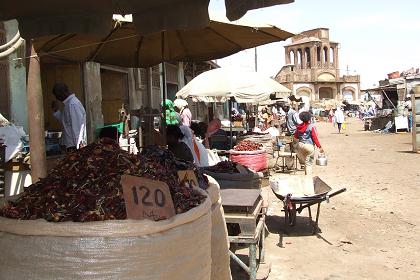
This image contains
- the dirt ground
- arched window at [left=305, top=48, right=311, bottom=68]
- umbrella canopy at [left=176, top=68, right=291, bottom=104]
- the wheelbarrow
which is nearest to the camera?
the dirt ground

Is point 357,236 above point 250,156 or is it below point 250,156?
below

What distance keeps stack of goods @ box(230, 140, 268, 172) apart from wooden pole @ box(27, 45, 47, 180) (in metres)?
5.38

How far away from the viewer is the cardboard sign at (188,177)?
9.40 feet

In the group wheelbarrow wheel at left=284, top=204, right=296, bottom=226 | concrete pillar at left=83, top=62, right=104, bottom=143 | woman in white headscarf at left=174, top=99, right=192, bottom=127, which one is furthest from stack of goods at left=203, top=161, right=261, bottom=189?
woman in white headscarf at left=174, top=99, right=192, bottom=127

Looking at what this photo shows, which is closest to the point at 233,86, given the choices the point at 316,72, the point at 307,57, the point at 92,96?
the point at 92,96

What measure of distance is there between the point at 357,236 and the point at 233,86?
3.87 metres

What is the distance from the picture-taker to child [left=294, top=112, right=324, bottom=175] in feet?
31.6

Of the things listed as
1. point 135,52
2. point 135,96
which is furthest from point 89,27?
point 135,96

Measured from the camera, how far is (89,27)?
3.17m

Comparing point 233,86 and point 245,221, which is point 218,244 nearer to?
point 245,221

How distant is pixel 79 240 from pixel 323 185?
4498 mm

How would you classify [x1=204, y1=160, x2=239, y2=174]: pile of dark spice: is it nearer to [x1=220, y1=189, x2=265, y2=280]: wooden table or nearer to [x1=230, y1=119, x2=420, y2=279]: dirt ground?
[x1=220, y1=189, x2=265, y2=280]: wooden table

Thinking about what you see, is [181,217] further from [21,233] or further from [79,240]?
[21,233]

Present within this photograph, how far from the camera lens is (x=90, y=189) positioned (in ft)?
7.14
